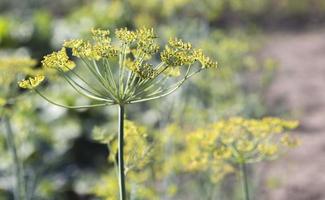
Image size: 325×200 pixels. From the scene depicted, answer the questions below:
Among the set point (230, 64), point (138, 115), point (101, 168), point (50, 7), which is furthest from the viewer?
point (50, 7)

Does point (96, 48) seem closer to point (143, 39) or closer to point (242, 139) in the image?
point (143, 39)

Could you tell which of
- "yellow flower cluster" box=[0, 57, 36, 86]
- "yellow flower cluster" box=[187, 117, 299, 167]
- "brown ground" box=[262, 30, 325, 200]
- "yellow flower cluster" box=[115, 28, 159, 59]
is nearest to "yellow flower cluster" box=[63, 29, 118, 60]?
"yellow flower cluster" box=[115, 28, 159, 59]

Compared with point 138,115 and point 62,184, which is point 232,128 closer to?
point 62,184

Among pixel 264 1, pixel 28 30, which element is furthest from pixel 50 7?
pixel 28 30

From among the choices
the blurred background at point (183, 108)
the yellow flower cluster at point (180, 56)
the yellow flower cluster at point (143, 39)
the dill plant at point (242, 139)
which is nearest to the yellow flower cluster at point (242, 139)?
the dill plant at point (242, 139)

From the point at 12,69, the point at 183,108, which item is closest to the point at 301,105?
the point at 183,108

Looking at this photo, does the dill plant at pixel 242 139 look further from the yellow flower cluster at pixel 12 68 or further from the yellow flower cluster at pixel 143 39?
the yellow flower cluster at pixel 12 68
